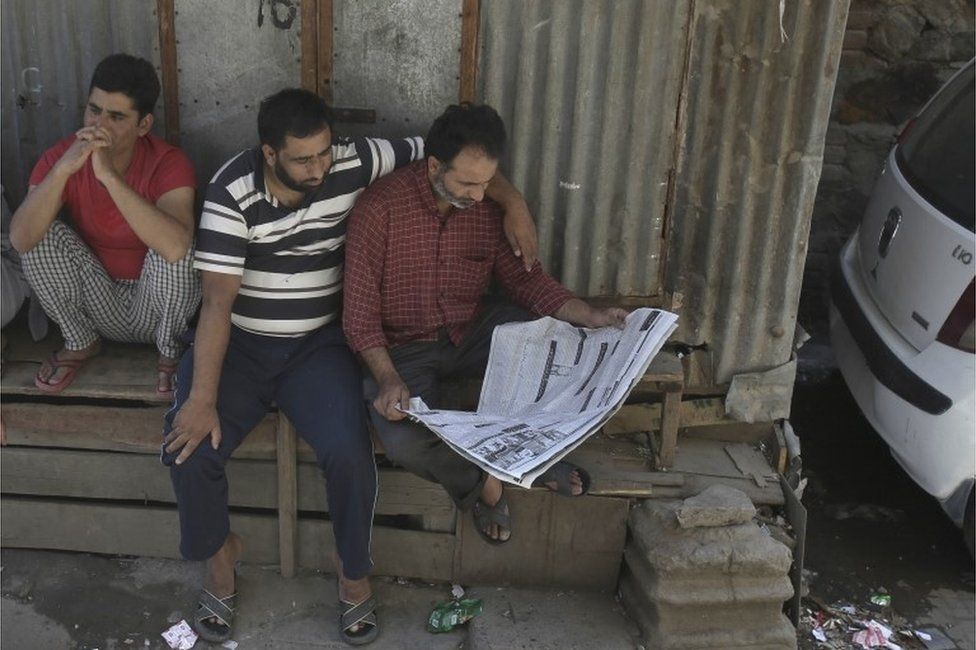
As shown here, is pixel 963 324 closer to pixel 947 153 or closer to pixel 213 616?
pixel 947 153

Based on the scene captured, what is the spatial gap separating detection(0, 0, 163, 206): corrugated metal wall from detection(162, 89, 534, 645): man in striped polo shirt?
0.74 metres

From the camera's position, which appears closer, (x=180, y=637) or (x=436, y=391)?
(x=180, y=637)

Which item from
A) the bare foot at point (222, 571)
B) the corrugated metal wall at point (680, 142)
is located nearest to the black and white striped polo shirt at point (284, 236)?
the corrugated metal wall at point (680, 142)

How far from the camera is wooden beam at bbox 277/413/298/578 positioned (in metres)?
3.33

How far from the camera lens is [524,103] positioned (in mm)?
3486

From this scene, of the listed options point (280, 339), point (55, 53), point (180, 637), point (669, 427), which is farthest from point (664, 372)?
point (55, 53)

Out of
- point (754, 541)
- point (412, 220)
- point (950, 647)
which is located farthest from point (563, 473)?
point (950, 647)

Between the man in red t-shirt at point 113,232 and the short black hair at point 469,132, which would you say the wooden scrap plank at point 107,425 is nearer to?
the man in red t-shirt at point 113,232

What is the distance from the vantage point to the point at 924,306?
3578 millimetres

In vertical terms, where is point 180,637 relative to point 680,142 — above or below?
below

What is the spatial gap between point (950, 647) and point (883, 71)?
3.05m

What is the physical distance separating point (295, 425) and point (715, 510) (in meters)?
1.30

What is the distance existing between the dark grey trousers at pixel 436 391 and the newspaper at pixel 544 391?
8cm

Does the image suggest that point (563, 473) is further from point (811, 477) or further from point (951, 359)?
point (811, 477)
